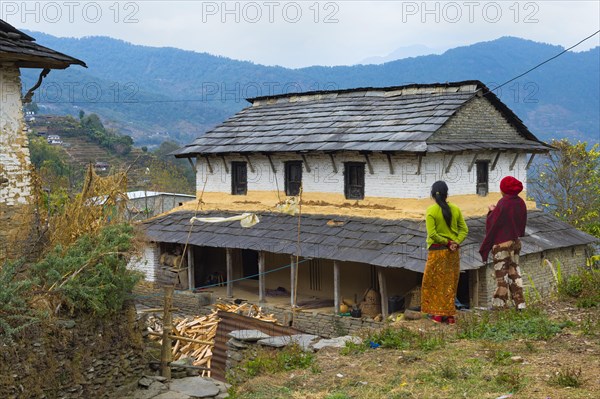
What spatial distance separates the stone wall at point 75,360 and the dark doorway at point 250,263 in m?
10.1

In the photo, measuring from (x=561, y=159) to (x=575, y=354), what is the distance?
24.8 meters

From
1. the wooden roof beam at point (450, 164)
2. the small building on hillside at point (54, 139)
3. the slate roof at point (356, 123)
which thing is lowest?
the wooden roof beam at point (450, 164)

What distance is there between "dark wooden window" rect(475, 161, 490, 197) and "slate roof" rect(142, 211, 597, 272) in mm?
869

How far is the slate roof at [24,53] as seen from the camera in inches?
415

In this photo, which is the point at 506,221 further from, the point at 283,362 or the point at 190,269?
the point at 190,269

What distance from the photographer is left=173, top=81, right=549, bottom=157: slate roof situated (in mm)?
17031

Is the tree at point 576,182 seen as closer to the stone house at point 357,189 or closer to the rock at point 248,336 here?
the stone house at point 357,189

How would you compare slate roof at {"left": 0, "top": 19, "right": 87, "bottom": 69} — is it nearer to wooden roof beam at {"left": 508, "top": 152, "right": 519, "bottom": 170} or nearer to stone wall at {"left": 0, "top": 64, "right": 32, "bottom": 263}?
stone wall at {"left": 0, "top": 64, "right": 32, "bottom": 263}

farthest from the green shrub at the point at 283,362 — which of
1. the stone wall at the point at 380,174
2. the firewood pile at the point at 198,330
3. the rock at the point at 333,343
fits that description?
the stone wall at the point at 380,174

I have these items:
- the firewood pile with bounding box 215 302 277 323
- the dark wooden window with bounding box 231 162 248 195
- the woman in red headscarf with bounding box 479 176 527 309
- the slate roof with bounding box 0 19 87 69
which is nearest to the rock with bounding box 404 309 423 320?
the woman in red headscarf with bounding box 479 176 527 309

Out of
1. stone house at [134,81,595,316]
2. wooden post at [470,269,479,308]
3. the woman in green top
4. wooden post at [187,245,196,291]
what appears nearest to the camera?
the woman in green top

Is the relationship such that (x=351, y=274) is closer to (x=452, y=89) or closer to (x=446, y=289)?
(x=452, y=89)

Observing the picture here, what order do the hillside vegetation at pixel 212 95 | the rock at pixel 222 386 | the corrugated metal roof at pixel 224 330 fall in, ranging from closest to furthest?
the rock at pixel 222 386
the corrugated metal roof at pixel 224 330
the hillside vegetation at pixel 212 95

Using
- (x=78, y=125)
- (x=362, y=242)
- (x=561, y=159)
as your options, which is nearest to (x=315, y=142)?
(x=362, y=242)
